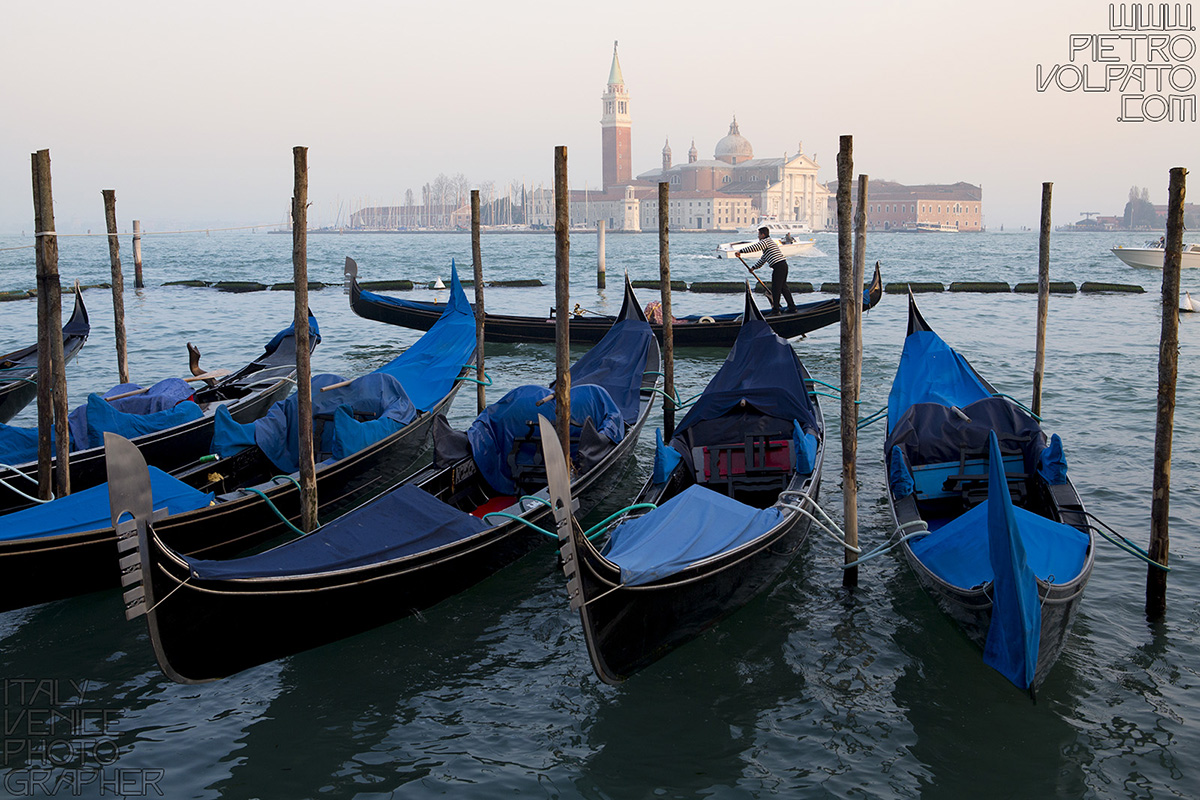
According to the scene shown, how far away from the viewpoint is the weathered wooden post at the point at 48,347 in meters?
4.34

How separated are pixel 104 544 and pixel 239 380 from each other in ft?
11.2

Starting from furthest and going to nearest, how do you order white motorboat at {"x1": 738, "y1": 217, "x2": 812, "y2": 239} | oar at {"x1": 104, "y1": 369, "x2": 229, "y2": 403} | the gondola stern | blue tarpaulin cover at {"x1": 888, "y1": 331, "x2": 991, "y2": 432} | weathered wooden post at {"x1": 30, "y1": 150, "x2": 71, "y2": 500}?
white motorboat at {"x1": 738, "y1": 217, "x2": 812, "y2": 239} < oar at {"x1": 104, "y1": 369, "x2": 229, "y2": 403} < blue tarpaulin cover at {"x1": 888, "y1": 331, "x2": 991, "y2": 432} < weathered wooden post at {"x1": 30, "y1": 150, "x2": 71, "y2": 500} < the gondola stern

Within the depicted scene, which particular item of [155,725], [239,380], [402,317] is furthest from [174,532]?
[402,317]

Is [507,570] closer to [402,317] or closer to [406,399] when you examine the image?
[406,399]

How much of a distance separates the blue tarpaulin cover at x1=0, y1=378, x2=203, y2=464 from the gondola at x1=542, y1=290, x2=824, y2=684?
109 inches

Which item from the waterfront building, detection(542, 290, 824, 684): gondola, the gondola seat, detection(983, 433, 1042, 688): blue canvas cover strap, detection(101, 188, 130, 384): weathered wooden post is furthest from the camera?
the waterfront building

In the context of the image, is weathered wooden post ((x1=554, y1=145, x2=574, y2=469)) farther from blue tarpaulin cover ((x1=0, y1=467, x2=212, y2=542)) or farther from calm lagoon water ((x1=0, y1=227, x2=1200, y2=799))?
blue tarpaulin cover ((x1=0, y1=467, x2=212, y2=542))

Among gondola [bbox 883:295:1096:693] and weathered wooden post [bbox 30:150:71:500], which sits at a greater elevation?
weathered wooden post [bbox 30:150:71:500]

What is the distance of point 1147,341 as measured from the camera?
11.8 meters

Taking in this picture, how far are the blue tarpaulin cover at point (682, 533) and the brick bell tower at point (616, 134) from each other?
84.1m

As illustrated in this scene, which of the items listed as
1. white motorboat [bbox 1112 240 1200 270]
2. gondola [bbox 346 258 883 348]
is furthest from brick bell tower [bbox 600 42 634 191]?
gondola [bbox 346 258 883 348]

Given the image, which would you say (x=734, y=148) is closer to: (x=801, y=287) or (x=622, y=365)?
(x=801, y=287)

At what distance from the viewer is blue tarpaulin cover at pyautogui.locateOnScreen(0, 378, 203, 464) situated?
4844 millimetres

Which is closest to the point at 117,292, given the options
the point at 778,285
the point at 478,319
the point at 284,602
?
the point at 478,319
